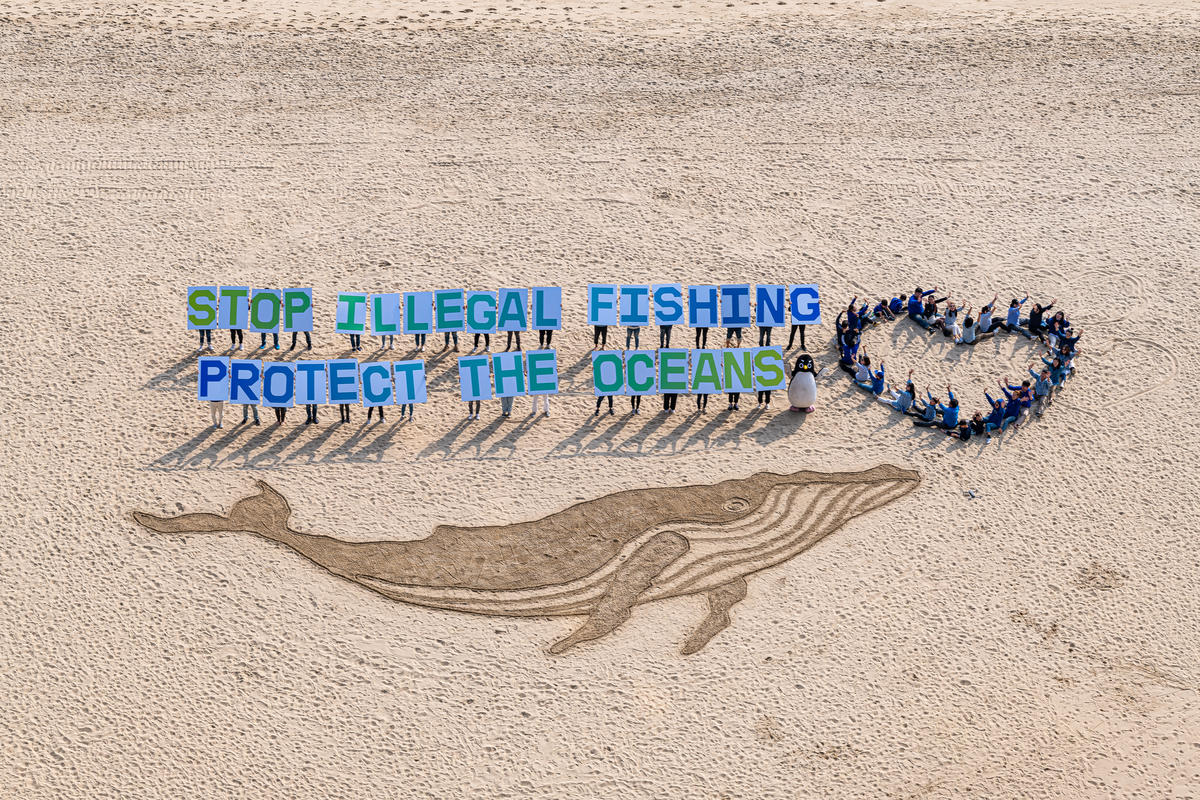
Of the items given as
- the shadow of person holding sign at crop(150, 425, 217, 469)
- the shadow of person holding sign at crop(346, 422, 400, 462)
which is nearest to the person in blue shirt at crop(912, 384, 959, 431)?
the shadow of person holding sign at crop(346, 422, 400, 462)

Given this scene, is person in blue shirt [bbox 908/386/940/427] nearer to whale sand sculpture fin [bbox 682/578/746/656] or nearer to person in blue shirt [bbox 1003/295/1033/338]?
person in blue shirt [bbox 1003/295/1033/338]

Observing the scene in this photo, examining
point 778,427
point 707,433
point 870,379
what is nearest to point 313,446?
point 707,433

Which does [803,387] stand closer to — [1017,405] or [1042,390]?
[1017,405]

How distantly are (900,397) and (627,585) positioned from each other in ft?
34.2

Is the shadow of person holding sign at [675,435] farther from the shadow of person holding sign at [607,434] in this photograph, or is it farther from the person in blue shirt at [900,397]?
the person in blue shirt at [900,397]

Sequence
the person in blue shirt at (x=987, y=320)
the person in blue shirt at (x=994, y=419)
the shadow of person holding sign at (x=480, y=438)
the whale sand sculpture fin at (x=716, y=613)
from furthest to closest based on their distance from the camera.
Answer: the person in blue shirt at (x=987, y=320), the person in blue shirt at (x=994, y=419), the shadow of person holding sign at (x=480, y=438), the whale sand sculpture fin at (x=716, y=613)

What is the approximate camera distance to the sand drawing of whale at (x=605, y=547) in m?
30.7

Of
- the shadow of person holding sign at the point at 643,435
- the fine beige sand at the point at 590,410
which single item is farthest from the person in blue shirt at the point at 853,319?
the shadow of person holding sign at the point at 643,435

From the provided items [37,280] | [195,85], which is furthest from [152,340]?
[195,85]

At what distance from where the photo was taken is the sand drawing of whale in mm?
30734

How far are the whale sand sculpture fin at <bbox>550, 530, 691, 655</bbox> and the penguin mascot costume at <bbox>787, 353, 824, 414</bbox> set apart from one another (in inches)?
242

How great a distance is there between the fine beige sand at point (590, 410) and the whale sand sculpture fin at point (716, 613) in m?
0.37

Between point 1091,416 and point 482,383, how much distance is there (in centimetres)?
1700

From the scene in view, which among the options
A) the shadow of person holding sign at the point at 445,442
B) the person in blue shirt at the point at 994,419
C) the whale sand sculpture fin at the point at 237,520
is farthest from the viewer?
the person in blue shirt at the point at 994,419
